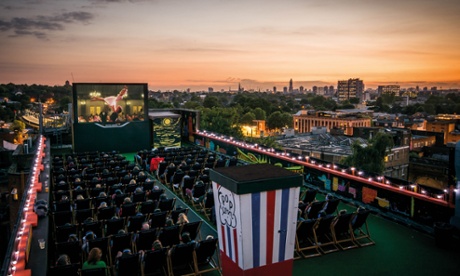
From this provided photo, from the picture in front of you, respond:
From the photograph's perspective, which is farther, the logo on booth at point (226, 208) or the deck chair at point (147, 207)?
the deck chair at point (147, 207)

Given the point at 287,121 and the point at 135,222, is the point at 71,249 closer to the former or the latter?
the point at 135,222

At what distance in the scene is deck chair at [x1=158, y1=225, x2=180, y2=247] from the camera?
7109 mm

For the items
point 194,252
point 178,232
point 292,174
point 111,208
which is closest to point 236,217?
point 292,174

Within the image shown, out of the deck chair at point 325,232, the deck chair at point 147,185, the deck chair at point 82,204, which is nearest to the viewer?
the deck chair at point 325,232

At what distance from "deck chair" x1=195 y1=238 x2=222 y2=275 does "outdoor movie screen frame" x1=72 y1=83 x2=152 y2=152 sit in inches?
623

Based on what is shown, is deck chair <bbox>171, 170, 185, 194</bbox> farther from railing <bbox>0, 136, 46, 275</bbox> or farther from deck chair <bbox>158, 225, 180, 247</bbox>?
deck chair <bbox>158, 225, 180, 247</bbox>

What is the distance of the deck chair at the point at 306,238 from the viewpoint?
7.29 metres

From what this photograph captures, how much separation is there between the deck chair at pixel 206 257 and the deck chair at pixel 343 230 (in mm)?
2384

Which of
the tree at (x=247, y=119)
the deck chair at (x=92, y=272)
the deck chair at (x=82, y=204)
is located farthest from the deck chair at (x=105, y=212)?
the tree at (x=247, y=119)

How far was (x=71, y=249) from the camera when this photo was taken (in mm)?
6391

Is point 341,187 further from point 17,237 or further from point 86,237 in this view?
point 17,237

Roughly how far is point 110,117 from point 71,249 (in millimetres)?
15872

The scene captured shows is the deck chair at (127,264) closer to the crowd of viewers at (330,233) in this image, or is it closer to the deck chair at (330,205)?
the crowd of viewers at (330,233)

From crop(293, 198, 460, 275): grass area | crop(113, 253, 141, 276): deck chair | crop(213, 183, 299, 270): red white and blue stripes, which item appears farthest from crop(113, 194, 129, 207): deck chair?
crop(213, 183, 299, 270): red white and blue stripes
